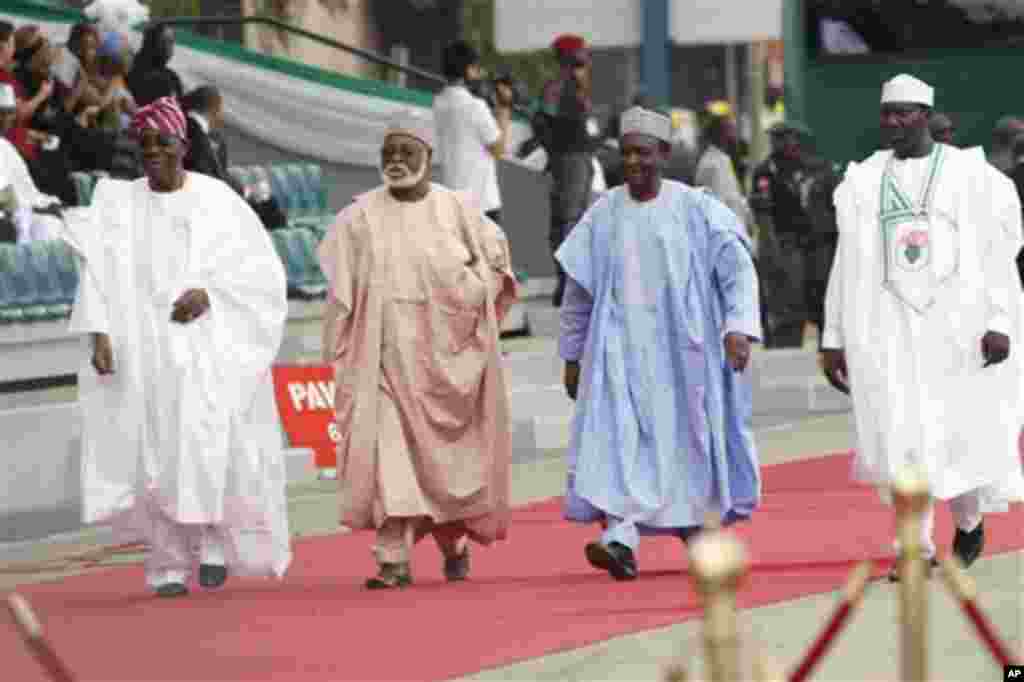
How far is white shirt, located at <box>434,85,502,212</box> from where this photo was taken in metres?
23.2

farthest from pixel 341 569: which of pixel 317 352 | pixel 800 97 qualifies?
pixel 800 97

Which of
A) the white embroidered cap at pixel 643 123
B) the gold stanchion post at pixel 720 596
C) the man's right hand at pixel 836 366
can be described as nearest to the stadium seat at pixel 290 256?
the white embroidered cap at pixel 643 123

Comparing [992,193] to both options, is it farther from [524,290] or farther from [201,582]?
[524,290]

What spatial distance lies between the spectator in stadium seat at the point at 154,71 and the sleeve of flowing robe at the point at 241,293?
5988 mm

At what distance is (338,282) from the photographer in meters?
13.0

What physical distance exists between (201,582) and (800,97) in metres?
15.4

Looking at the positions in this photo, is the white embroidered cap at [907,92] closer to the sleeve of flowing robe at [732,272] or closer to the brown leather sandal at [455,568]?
the sleeve of flowing robe at [732,272]

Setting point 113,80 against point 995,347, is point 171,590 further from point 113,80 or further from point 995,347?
point 113,80

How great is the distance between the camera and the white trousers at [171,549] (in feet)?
42.3

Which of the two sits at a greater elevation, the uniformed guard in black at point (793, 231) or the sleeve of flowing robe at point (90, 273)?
the sleeve of flowing robe at point (90, 273)

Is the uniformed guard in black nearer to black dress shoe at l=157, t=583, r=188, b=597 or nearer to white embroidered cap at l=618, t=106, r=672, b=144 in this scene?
white embroidered cap at l=618, t=106, r=672, b=144

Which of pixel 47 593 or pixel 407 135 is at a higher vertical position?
pixel 407 135

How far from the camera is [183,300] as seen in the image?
12.8 m

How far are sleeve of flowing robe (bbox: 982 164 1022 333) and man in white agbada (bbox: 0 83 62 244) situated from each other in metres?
8.10
